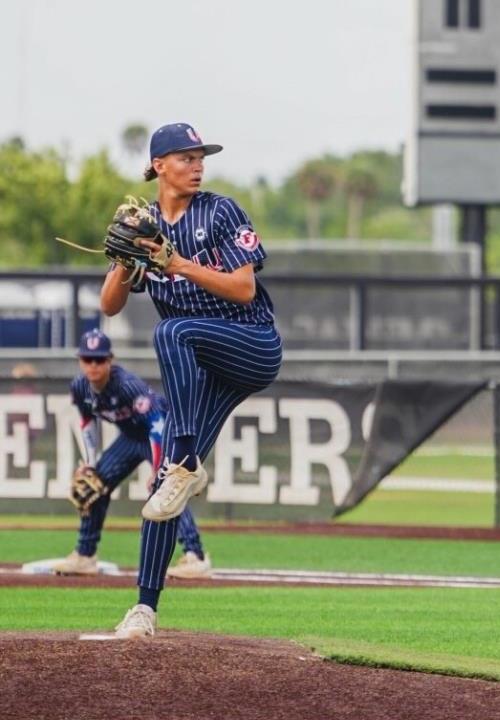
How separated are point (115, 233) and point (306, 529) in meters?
9.93

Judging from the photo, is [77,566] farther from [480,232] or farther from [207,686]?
[480,232]

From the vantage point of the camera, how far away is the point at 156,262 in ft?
22.3

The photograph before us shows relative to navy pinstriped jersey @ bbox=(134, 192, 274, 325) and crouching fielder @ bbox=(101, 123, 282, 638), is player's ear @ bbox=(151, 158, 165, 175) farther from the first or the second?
navy pinstriped jersey @ bbox=(134, 192, 274, 325)

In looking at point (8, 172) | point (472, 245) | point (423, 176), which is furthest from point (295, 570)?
point (8, 172)

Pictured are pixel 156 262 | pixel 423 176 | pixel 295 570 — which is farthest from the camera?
pixel 423 176

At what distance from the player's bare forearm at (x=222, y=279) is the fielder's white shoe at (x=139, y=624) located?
1.33 meters

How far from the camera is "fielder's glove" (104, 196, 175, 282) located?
6805 mm

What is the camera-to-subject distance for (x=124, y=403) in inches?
473

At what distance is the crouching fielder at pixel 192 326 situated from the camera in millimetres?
6961

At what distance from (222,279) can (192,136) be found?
697mm

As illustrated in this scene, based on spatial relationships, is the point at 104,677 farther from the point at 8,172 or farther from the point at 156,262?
the point at 8,172

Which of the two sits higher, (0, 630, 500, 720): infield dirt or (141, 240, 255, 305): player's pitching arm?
(141, 240, 255, 305): player's pitching arm

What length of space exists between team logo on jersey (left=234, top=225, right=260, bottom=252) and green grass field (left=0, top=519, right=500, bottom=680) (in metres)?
1.63

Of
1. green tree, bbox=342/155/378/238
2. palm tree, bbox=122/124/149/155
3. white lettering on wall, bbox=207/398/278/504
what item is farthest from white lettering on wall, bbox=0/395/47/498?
palm tree, bbox=122/124/149/155
